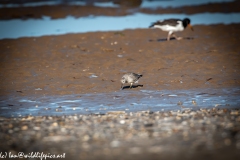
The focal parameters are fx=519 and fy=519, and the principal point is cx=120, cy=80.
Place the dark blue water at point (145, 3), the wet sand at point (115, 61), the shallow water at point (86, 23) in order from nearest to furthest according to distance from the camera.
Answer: the wet sand at point (115, 61) → the shallow water at point (86, 23) → the dark blue water at point (145, 3)

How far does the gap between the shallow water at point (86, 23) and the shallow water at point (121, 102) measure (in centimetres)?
1124

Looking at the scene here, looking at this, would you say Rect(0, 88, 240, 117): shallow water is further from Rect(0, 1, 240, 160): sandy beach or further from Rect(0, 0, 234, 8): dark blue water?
Rect(0, 0, 234, 8): dark blue water

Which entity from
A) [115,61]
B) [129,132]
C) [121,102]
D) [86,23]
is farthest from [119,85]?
[86,23]

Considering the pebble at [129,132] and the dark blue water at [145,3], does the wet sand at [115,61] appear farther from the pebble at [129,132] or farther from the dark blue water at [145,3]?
the dark blue water at [145,3]

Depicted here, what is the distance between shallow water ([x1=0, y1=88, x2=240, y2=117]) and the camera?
37.3ft

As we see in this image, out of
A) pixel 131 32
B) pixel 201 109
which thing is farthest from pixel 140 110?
pixel 131 32

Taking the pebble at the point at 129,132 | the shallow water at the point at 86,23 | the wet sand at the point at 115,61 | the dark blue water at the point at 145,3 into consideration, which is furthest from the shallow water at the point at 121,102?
the dark blue water at the point at 145,3

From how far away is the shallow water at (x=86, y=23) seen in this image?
81.9ft

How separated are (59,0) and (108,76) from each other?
2669 cm

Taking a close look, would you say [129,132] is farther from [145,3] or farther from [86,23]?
[145,3]

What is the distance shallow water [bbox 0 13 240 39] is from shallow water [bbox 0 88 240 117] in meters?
11.2

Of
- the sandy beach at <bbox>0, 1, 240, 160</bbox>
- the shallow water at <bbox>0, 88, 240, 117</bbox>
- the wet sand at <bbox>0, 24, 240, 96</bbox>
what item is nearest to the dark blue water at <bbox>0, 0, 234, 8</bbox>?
the sandy beach at <bbox>0, 1, 240, 160</bbox>

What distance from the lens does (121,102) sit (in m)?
12.2

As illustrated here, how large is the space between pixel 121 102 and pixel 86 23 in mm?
16864
